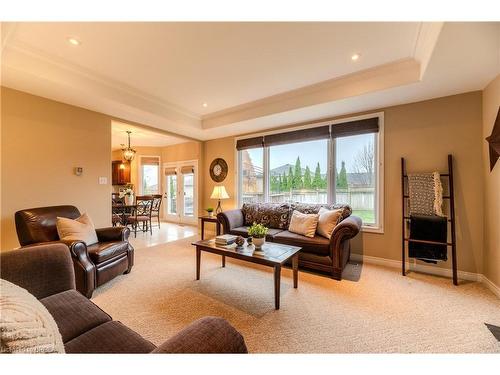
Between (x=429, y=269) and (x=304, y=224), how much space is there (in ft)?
5.75

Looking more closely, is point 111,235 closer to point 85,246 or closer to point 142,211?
point 85,246

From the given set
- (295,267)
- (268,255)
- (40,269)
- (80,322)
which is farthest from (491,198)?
(40,269)

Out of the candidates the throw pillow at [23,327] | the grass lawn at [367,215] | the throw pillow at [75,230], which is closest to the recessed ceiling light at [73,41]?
the throw pillow at [75,230]

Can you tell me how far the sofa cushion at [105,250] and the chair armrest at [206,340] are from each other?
209 centimetres

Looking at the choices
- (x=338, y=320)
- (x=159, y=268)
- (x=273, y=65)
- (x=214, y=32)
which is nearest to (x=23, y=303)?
(x=338, y=320)

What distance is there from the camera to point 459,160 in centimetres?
276

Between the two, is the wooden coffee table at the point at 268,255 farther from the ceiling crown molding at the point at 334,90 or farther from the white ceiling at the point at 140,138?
the white ceiling at the point at 140,138

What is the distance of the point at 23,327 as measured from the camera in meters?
0.58

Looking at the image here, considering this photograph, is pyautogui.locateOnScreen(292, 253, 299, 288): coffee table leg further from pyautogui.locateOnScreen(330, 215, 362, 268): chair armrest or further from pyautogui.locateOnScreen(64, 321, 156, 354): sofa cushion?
pyautogui.locateOnScreen(64, 321, 156, 354): sofa cushion

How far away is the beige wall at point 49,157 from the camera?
2711 mm

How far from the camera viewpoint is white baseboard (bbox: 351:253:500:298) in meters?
2.48

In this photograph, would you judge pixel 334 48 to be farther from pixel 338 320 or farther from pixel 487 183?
pixel 338 320

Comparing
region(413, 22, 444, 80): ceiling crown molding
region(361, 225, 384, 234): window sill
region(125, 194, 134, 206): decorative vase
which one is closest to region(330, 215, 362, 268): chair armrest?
region(361, 225, 384, 234): window sill
